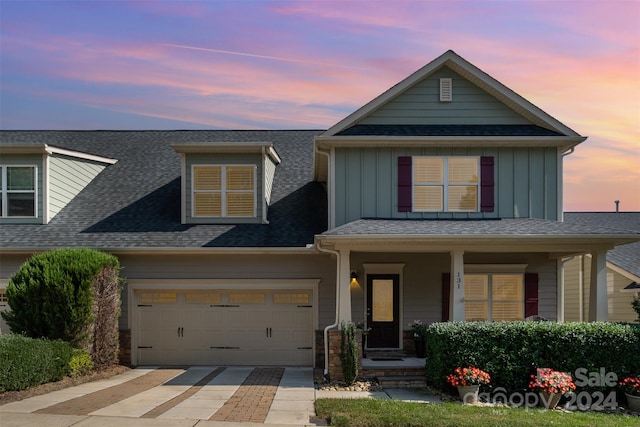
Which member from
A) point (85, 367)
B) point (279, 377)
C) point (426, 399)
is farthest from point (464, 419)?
point (85, 367)

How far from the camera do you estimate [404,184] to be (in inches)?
637

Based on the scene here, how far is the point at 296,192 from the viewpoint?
62.6ft

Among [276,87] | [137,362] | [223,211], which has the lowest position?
[137,362]

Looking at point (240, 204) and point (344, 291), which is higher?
point (240, 204)

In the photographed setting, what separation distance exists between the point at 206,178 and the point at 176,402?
293 inches

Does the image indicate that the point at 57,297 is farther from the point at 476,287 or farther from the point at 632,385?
the point at 632,385

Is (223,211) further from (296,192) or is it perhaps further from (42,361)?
(42,361)

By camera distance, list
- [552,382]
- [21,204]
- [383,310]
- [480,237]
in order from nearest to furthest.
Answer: [552,382] → [480,237] → [383,310] → [21,204]

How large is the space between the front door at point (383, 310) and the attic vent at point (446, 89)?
15.4 feet

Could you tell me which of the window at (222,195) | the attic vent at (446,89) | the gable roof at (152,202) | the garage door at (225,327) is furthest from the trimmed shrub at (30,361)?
the attic vent at (446,89)

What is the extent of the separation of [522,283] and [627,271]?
5.10 metres

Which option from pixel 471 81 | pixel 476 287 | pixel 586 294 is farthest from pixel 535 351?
pixel 586 294

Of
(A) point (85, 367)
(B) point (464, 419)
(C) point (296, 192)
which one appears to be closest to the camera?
(B) point (464, 419)

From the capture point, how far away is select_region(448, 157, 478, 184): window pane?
16328 mm
